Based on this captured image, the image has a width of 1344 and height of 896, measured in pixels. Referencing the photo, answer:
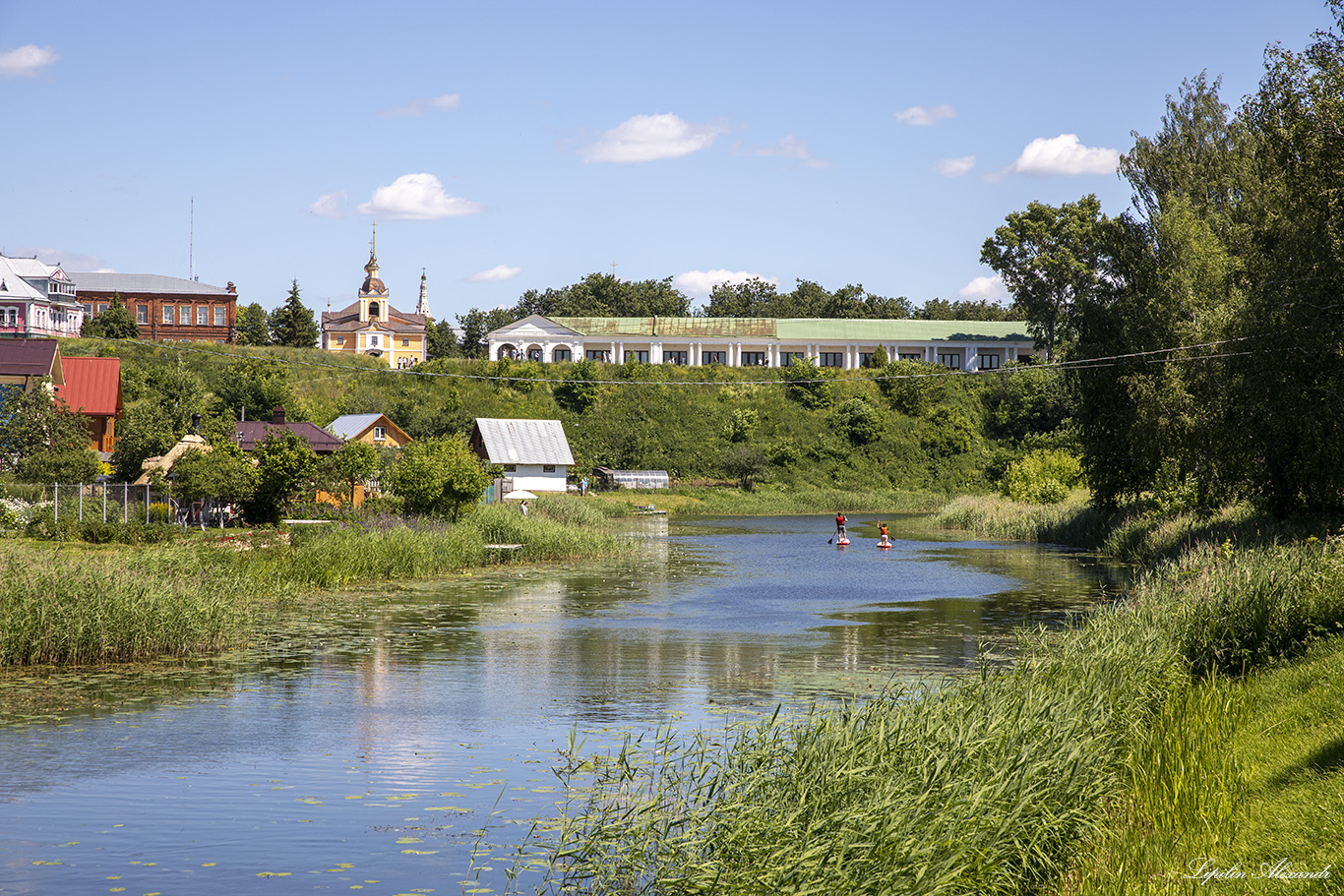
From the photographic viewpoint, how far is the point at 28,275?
103m

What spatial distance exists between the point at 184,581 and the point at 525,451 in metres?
46.3

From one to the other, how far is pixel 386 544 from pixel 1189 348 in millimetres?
22978

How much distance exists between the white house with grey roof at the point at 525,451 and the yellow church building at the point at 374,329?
5018 cm

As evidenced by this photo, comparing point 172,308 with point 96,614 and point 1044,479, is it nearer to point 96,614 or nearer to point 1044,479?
point 1044,479

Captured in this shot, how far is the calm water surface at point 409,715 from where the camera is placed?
413 inches

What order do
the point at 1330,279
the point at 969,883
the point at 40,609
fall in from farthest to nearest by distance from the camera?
the point at 1330,279 < the point at 40,609 < the point at 969,883

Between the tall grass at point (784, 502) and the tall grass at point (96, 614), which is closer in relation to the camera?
the tall grass at point (96, 614)

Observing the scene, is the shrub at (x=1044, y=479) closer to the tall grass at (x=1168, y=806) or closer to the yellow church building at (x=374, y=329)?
the tall grass at (x=1168, y=806)

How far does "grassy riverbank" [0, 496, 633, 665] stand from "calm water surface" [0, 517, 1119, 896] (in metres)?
0.97

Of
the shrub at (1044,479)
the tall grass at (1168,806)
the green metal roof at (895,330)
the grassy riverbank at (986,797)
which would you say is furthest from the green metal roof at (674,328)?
the tall grass at (1168,806)

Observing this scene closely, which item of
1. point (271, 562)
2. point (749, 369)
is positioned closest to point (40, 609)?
point (271, 562)

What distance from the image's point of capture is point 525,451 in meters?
68.1

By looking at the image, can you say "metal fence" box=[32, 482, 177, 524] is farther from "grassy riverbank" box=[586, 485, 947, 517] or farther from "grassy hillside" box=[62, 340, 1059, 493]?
"grassy hillside" box=[62, 340, 1059, 493]

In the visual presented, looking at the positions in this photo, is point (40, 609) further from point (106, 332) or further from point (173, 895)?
point (106, 332)
